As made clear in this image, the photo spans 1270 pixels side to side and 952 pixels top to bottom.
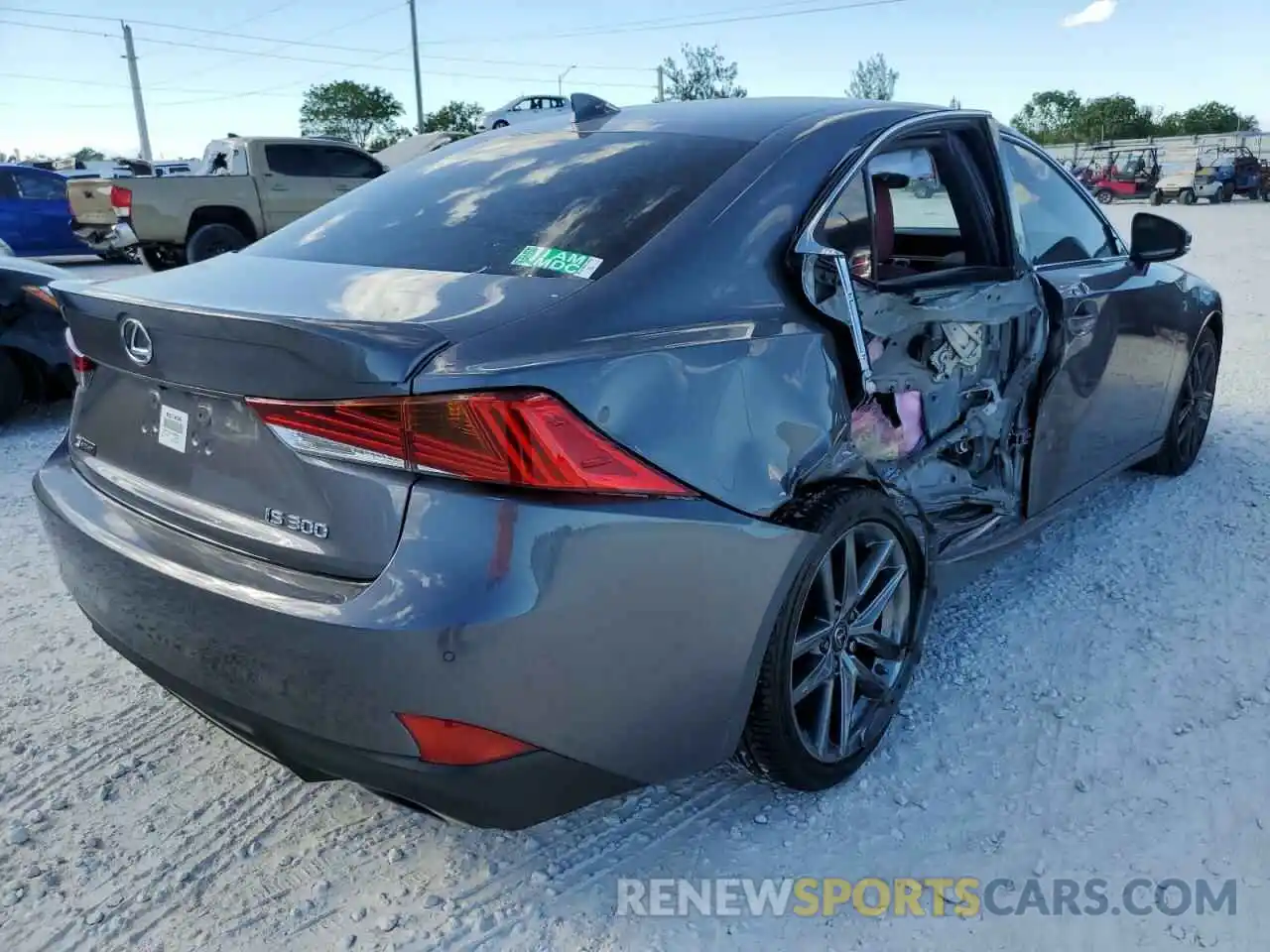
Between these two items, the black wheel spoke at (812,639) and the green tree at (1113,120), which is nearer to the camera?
the black wheel spoke at (812,639)

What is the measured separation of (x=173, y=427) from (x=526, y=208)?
37.1 inches

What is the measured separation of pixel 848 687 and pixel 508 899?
95cm

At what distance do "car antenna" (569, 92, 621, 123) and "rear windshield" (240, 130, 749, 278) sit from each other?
15cm

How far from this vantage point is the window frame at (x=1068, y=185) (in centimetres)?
311

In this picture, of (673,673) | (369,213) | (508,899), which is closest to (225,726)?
(508,899)

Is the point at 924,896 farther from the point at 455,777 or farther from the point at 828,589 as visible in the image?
the point at 455,777

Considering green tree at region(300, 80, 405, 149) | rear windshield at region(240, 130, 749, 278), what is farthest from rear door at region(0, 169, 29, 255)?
green tree at region(300, 80, 405, 149)

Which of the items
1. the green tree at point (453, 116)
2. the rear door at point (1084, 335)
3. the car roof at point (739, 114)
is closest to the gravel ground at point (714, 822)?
the rear door at point (1084, 335)

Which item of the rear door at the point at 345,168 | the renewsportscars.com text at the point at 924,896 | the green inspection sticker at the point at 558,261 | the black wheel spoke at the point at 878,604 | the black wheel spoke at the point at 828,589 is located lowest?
the renewsportscars.com text at the point at 924,896

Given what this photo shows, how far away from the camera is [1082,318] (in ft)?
10.9

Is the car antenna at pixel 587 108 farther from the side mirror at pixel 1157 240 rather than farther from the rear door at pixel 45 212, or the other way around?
the rear door at pixel 45 212

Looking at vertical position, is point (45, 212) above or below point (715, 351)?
above

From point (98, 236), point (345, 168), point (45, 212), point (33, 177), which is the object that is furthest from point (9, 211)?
point (345, 168)

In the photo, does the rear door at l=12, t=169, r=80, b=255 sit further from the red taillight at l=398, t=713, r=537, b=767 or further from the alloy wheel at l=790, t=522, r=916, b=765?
the red taillight at l=398, t=713, r=537, b=767
